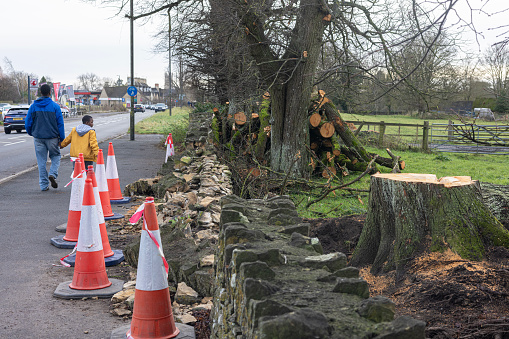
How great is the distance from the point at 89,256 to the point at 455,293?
10.8ft

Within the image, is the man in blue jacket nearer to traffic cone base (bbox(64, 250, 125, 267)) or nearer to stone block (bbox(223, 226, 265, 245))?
traffic cone base (bbox(64, 250, 125, 267))

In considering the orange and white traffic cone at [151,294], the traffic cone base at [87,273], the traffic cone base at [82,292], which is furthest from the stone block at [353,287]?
the traffic cone base at [87,273]

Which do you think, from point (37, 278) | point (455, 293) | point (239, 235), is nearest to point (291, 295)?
point (239, 235)

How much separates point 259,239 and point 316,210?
5.92 metres

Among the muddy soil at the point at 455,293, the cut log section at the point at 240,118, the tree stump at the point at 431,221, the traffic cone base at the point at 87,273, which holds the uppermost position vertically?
the cut log section at the point at 240,118

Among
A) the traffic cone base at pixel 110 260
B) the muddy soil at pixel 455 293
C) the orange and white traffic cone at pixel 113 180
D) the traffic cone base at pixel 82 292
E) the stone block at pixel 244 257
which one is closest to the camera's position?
the stone block at pixel 244 257

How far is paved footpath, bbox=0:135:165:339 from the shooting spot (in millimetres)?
3930

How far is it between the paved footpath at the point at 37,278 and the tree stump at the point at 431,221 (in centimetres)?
257

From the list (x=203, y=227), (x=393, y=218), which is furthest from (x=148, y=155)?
(x=393, y=218)

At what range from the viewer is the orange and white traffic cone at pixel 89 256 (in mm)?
4758

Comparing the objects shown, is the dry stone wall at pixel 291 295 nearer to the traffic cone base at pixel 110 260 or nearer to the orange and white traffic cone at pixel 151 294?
the orange and white traffic cone at pixel 151 294

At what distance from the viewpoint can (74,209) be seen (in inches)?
246

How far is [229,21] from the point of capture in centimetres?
1074

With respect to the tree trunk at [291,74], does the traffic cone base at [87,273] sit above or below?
below
